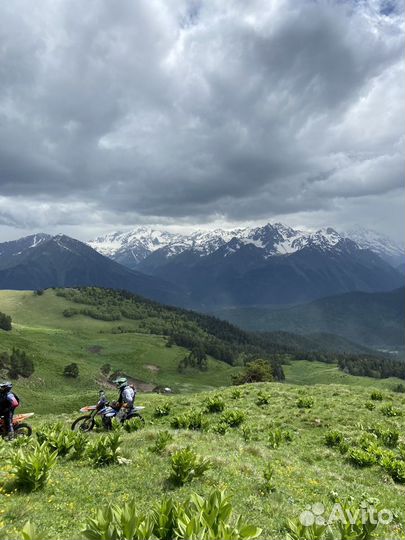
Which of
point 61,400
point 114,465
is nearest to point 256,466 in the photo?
point 114,465

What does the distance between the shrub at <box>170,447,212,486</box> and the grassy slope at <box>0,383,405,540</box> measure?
12.1 inches

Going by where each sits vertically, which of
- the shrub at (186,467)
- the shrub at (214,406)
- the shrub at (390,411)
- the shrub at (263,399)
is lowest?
the shrub at (263,399)

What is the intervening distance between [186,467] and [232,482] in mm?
1745

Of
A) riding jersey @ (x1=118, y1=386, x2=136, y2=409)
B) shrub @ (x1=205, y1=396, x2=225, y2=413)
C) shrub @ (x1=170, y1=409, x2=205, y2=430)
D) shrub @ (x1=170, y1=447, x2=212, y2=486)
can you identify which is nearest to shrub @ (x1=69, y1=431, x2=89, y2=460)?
shrub @ (x1=170, y1=447, x2=212, y2=486)

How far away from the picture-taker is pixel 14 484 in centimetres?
1214

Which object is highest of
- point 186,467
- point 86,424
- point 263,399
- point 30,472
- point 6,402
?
point 30,472

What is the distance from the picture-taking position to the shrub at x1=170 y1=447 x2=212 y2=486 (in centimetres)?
1294

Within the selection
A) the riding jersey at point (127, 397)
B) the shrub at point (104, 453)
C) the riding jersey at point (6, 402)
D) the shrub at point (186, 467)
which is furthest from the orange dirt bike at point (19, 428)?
the shrub at point (186, 467)

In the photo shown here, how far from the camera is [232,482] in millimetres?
13422

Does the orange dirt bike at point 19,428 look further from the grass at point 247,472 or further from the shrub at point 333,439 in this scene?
the shrub at point 333,439

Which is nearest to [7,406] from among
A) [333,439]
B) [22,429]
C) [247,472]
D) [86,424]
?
[22,429]

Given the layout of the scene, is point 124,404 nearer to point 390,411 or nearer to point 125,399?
point 125,399

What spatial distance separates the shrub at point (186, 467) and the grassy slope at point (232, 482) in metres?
0.31

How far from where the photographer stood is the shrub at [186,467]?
42.4 feet
